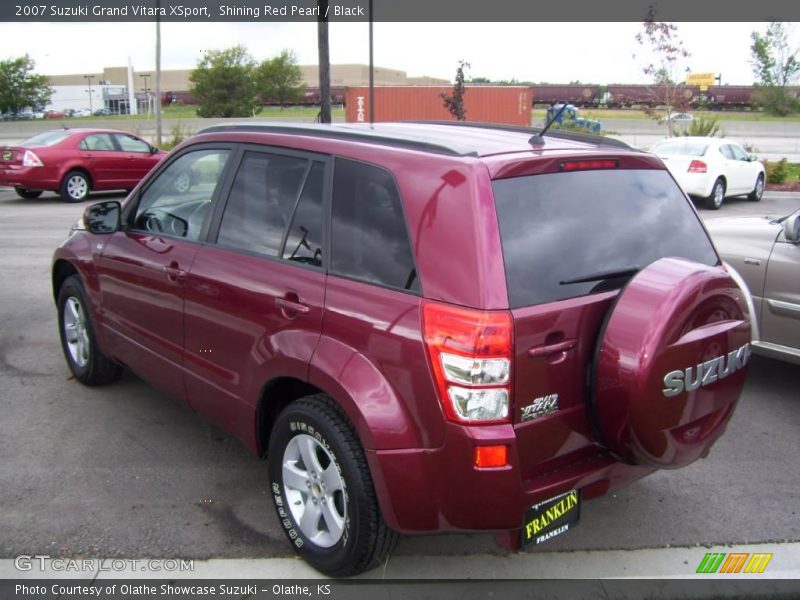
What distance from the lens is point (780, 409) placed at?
202 inches

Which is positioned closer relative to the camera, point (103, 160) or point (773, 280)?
point (773, 280)

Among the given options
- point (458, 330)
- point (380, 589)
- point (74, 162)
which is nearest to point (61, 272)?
point (380, 589)

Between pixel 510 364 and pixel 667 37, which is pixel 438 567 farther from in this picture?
pixel 667 37

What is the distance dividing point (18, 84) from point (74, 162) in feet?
154

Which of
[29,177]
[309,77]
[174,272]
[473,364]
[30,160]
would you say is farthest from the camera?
[309,77]

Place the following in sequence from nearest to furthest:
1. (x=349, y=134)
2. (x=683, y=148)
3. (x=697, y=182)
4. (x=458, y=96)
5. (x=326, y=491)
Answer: (x=326, y=491) → (x=349, y=134) → (x=697, y=182) → (x=683, y=148) → (x=458, y=96)

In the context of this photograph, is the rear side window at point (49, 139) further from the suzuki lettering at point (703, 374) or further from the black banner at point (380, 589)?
the suzuki lettering at point (703, 374)

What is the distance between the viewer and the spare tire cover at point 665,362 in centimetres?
273

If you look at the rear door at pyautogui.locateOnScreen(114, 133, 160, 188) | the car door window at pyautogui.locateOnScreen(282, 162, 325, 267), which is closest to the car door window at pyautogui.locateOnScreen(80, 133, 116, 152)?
the rear door at pyautogui.locateOnScreen(114, 133, 160, 188)

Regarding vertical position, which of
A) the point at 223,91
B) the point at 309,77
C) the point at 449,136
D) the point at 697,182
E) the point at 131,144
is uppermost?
the point at 309,77

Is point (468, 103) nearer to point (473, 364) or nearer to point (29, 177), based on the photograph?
point (29, 177)

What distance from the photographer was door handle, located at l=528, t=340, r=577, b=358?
105 inches

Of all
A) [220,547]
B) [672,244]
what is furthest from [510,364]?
[220,547]

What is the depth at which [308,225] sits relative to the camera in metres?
3.31
